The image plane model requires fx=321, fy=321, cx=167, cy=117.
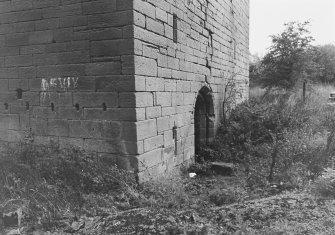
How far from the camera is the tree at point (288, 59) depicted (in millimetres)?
16906

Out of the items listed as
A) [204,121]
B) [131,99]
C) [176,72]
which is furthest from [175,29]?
[204,121]

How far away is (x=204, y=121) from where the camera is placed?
331 inches

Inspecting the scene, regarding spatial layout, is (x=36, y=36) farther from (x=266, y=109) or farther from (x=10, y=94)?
(x=266, y=109)

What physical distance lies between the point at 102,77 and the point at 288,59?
14.6 m

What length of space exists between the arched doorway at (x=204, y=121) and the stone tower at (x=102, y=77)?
1.59 m

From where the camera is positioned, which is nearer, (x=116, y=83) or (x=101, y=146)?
(x=116, y=83)

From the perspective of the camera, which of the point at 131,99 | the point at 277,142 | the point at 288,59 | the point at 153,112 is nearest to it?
the point at 131,99

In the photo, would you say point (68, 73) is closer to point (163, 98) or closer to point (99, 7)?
point (99, 7)

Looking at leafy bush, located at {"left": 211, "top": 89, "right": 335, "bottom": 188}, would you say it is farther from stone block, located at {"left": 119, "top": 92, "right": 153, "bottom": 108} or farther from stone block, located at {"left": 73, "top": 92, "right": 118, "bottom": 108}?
stone block, located at {"left": 73, "top": 92, "right": 118, "bottom": 108}

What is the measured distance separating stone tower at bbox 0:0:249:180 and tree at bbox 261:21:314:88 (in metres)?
12.1

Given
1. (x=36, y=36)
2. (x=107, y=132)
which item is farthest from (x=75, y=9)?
(x=107, y=132)

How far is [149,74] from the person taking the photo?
5102 mm

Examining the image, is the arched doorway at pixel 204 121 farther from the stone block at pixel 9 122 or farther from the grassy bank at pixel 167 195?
the stone block at pixel 9 122

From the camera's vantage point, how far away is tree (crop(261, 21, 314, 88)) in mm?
16906
